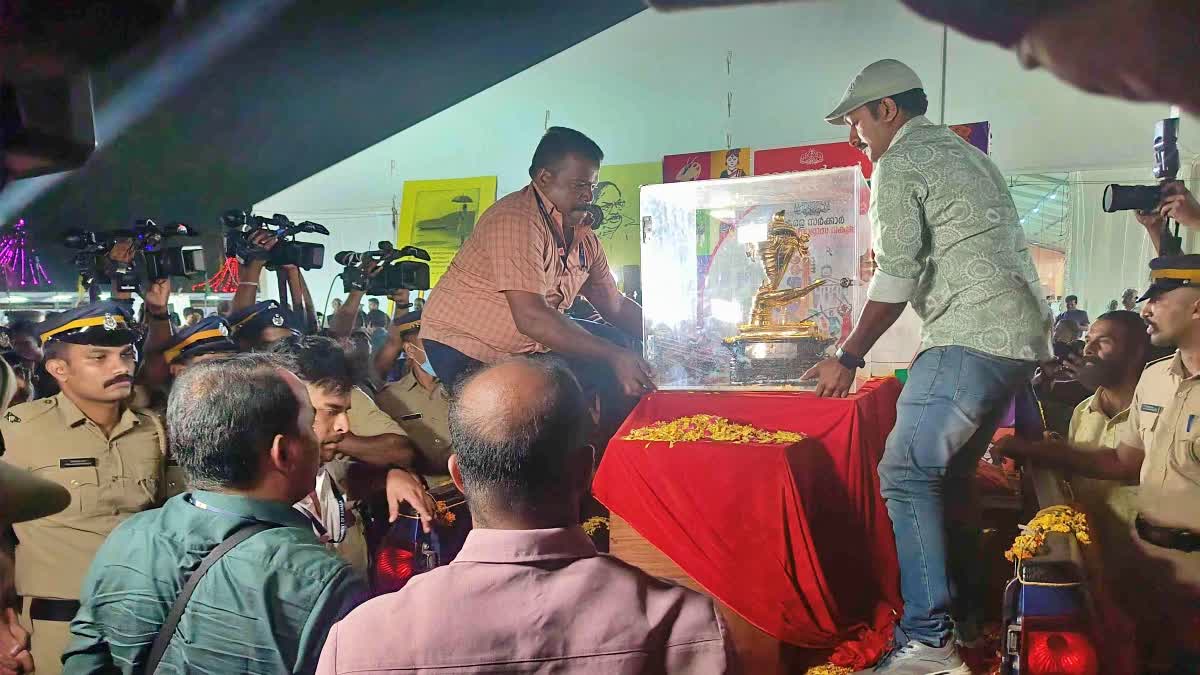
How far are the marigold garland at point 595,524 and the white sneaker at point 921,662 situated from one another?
0.66 metres

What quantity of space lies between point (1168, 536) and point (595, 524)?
4.10 feet

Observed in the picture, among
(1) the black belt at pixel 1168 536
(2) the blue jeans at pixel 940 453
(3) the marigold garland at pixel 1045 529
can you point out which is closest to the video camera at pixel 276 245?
(2) the blue jeans at pixel 940 453

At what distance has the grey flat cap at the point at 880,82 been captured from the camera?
179cm

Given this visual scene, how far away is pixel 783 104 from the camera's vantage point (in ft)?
6.27

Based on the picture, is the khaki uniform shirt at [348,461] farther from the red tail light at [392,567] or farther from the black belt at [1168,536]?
the black belt at [1168,536]

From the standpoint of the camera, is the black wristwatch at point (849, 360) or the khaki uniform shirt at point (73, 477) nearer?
the black wristwatch at point (849, 360)

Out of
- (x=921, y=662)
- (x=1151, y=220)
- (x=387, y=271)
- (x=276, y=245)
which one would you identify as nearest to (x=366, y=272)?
(x=387, y=271)

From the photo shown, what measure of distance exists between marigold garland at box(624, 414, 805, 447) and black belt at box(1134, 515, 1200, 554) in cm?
73

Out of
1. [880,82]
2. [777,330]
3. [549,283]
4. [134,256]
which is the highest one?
[880,82]

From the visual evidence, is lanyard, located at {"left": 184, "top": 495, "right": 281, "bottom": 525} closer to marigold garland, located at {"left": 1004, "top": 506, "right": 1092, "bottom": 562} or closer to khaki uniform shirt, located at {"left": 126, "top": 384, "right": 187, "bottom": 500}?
khaki uniform shirt, located at {"left": 126, "top": 384, "right": 187, "bottom": 500}

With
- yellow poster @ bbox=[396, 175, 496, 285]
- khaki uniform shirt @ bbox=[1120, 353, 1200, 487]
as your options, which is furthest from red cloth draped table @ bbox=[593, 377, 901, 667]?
yellow poster @ bbox=[396, 175, 496, 285]

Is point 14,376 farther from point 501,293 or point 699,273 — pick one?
point 699,273

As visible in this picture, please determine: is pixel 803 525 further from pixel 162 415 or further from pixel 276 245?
pixel 162 415

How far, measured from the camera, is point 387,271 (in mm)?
2264
